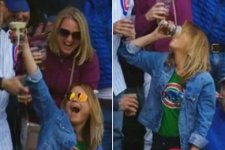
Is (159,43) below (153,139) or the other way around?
the other way around

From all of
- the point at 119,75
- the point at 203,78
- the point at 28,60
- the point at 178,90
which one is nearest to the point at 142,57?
the point at 119,75

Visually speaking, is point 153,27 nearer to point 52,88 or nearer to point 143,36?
point 143,36

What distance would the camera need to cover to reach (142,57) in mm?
4480

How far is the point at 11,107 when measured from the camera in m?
4.46

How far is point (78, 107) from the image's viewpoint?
14.6 feet

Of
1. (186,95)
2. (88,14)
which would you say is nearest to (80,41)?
(88,14)

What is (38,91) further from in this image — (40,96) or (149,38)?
(149,38)

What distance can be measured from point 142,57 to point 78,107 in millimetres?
546

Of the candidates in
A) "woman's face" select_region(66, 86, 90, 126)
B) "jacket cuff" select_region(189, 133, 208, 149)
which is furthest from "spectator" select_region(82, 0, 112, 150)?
"jacket cuff" select_region(189, 133, 208, 149)

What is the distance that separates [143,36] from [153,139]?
698 millimetres

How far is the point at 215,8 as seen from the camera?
4.51 metres

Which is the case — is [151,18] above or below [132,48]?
above

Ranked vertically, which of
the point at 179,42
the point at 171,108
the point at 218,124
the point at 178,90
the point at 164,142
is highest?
the point at 179,42

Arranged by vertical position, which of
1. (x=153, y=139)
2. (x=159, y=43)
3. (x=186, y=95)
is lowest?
(x=153, y=139)
